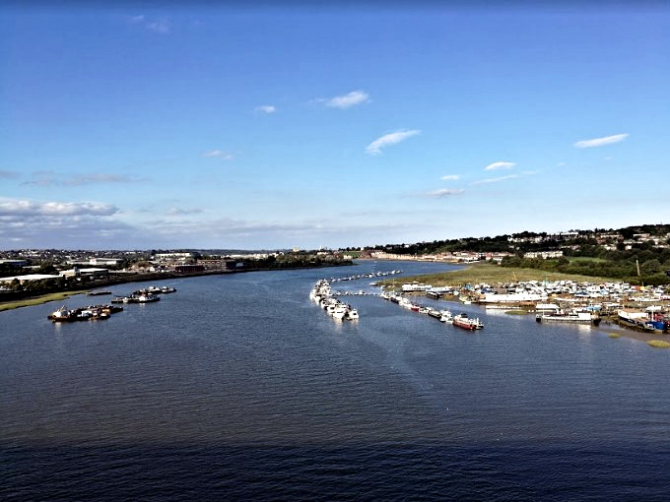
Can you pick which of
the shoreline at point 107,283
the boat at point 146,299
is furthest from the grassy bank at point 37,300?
the boat at point 146,299

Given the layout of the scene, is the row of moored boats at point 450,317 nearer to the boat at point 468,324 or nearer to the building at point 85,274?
the boat at point 468,324

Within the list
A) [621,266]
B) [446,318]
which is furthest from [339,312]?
[621,266]

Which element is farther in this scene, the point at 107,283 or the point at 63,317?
the point at 107,283

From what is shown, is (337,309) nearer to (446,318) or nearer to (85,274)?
(446,318)

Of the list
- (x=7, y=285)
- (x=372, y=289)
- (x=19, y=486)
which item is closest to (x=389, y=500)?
(x=19, y=486)

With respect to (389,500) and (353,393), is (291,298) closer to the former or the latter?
(353,393)

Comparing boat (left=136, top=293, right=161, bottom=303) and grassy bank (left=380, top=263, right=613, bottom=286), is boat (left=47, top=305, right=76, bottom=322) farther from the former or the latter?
grassy bank (left=380, top=263, right=613, bottom=286)
